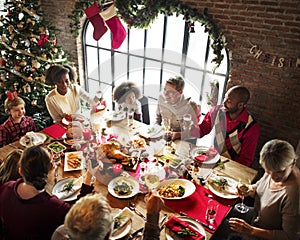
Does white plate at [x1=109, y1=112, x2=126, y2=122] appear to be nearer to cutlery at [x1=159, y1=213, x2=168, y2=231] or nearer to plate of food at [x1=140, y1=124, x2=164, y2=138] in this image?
plate of food at [x1=140, y1=124, x2=164, y2=138]

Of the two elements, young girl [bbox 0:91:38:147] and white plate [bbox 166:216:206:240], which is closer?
white plate [bbox 166:216:206:240]

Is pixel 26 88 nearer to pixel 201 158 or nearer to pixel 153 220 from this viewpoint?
pixel 201 158

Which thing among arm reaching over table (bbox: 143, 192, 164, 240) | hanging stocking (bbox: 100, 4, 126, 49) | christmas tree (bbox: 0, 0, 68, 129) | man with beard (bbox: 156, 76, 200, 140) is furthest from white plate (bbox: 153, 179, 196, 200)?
hanging stocking (bbox: 100, 4, 126, 49)

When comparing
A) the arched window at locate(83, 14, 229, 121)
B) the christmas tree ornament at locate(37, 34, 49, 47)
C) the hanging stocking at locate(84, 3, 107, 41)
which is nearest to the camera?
the arched window at locate(83, 14, 229, 121)

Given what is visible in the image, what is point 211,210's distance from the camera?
A: 1.68 m

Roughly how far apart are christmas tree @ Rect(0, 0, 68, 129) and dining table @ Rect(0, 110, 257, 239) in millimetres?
1400

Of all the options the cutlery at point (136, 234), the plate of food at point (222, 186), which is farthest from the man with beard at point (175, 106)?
the cutlery at point (136, 234)

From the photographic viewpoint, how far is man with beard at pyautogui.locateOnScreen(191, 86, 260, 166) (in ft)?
8.30

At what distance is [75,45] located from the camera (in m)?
4.79

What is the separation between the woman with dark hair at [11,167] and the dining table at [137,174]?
0.90 feet

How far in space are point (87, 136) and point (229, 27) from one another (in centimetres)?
207

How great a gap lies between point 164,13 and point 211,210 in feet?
8.43

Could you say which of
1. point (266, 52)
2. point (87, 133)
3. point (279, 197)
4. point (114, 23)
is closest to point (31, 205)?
point (87, 133)

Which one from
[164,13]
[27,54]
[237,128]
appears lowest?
[237,128]
